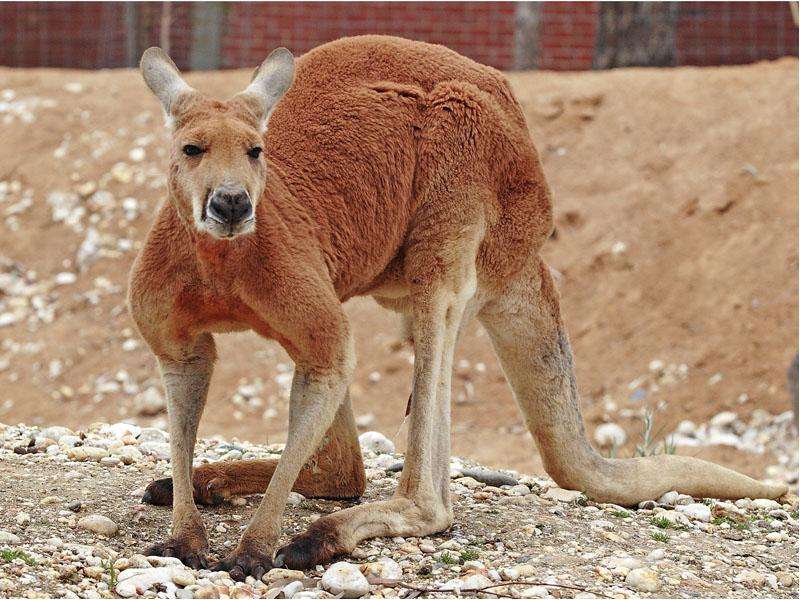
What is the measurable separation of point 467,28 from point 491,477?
35.0ft

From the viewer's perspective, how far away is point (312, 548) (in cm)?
432

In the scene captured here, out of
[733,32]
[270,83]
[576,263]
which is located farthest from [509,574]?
[733,32]

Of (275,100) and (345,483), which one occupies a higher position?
(275,100)

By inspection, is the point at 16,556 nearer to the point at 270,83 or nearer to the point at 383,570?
the point at 383,570

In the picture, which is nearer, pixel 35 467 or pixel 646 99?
pixel 35 467

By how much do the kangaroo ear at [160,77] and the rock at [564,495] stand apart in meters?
2.38

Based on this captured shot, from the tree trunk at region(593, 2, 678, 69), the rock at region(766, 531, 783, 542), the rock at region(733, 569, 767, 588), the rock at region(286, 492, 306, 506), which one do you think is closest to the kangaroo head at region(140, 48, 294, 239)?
the rock at region(286, 492, 306, 506)

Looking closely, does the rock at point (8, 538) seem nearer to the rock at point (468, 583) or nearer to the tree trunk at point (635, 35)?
the rock at point (468, 583)

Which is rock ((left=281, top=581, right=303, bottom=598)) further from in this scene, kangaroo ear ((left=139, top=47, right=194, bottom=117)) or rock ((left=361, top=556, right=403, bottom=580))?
kangaroo ear ((left=139, top=47, right=194, bottom=117))

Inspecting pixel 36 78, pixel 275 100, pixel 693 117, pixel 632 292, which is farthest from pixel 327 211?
pixel 36 78

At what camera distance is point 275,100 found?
451cm

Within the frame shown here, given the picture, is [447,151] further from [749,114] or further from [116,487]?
[749,114]

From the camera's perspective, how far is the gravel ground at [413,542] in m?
4.07

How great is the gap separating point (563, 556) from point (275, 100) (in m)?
1.93
